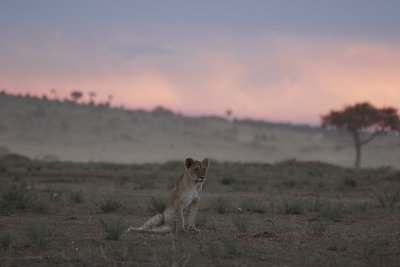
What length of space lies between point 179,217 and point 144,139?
6526 cm

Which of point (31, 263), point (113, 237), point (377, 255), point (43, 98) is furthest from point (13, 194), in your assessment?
point (43, 98)

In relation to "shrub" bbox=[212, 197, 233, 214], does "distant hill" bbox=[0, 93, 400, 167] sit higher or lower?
higher

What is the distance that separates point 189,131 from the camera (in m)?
85.5

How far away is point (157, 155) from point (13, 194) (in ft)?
179

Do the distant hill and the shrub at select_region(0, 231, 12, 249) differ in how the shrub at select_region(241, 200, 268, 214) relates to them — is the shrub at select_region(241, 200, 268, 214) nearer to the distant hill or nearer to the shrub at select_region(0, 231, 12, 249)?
the shrub at select_region(0, 231, 12, 249)

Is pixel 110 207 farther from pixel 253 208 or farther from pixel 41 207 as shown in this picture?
pixel 253 208

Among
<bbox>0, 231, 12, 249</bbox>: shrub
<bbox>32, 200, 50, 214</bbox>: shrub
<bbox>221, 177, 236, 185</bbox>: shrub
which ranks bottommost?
<bbox>0, 231, 12, 249</bbox>: shrub

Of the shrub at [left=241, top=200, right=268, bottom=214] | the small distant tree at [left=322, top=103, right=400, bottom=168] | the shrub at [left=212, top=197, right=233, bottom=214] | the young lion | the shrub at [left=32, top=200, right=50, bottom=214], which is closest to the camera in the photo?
the young lion

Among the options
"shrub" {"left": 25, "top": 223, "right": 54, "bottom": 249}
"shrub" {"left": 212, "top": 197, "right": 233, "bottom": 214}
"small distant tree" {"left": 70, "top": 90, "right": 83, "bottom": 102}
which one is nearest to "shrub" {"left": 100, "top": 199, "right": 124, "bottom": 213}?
"shrub" {"left": 212, "top": 197, "right": 233, "bottom": 214}

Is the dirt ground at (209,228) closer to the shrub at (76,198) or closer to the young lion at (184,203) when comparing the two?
the shrub at (76,198)

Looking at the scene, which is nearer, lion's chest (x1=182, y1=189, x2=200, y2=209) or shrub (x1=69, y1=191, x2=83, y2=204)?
lion's chest (x1=182, y1=189, x2=200, y2=209)

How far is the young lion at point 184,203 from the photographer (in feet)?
42.1

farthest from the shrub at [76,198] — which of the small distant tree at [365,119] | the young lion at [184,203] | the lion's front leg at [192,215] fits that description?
the small distant tree at [365,119]

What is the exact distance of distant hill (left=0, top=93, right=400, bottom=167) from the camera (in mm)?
69438
